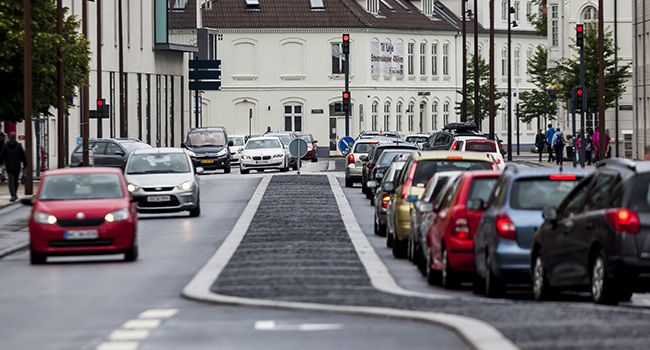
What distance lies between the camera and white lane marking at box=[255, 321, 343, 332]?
1280cm

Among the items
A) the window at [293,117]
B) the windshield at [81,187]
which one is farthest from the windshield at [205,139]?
the window at [293,117]

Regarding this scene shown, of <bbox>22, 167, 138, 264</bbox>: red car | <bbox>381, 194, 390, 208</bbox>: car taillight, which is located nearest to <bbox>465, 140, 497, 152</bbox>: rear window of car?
<bbox>381, 194, 390, 208</bbox>: car taillight

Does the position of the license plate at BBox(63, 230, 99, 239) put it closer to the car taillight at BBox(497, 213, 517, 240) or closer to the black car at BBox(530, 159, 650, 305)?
the car taillight at BBox(497, 213, 517, 240)

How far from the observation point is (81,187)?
901 inches

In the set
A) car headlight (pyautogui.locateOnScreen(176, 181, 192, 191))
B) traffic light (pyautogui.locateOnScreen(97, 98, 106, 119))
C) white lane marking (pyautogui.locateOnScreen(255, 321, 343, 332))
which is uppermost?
traffic light (pyautogui.locateOnScreen(97, 98, 106, 119))

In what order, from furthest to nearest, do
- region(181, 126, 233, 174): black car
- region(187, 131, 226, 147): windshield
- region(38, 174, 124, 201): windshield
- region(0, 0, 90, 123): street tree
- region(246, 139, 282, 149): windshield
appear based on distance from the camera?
region(187, 131, 226, 147): windshield, region(246, 139, 282, 149): windshield, region(181, 126, 233, 174): black car, region(0, 0, 90, 123): street tree, region(38, 174, 124, 201): windshield

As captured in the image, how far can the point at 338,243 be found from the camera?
24.3 meters

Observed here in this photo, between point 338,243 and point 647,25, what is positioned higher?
point 647,25

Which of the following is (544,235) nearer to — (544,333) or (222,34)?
(544,333)

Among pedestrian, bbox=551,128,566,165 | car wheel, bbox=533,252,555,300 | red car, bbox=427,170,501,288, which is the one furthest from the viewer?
pedestrian, bbox=551,128,566,165

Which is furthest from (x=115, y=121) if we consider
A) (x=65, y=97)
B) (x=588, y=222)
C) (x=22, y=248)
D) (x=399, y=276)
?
(x=588, y=222)

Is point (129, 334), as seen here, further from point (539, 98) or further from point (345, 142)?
point (539, 98)

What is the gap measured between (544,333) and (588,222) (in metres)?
3.29

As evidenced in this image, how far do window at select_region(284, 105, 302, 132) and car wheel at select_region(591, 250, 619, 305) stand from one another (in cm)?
9164
